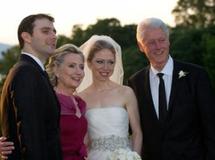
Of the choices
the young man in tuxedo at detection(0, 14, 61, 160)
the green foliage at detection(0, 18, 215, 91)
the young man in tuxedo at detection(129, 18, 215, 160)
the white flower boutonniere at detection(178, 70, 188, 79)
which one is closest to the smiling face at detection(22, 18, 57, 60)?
the young man in tuxedo at detection(0, 14, 61, 160)

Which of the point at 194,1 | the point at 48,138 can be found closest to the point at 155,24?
the point at 48,138

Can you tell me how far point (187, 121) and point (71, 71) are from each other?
1476 mm

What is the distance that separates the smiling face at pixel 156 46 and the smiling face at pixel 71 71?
0.80 metres

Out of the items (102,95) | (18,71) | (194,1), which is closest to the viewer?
(18,71)

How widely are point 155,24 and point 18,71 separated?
7.44ft

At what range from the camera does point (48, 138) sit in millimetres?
6449

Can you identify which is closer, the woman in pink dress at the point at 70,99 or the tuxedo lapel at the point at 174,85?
the woman in pink dress at the point at 70,99

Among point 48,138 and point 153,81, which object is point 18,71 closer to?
point 48,138

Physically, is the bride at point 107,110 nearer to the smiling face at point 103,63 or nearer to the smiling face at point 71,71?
the smiling face at point 103,63

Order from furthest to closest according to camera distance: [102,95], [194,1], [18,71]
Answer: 1. [194,1]
2. [102,95]
3. [18,71]

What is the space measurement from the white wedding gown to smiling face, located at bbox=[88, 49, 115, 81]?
445mm

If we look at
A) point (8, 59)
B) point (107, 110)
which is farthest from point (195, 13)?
point (107, 110)

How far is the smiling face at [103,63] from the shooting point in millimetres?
Answer: 8078

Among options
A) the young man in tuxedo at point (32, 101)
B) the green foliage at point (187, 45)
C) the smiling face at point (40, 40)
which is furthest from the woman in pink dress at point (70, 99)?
the green foliage at point (187, 45)
